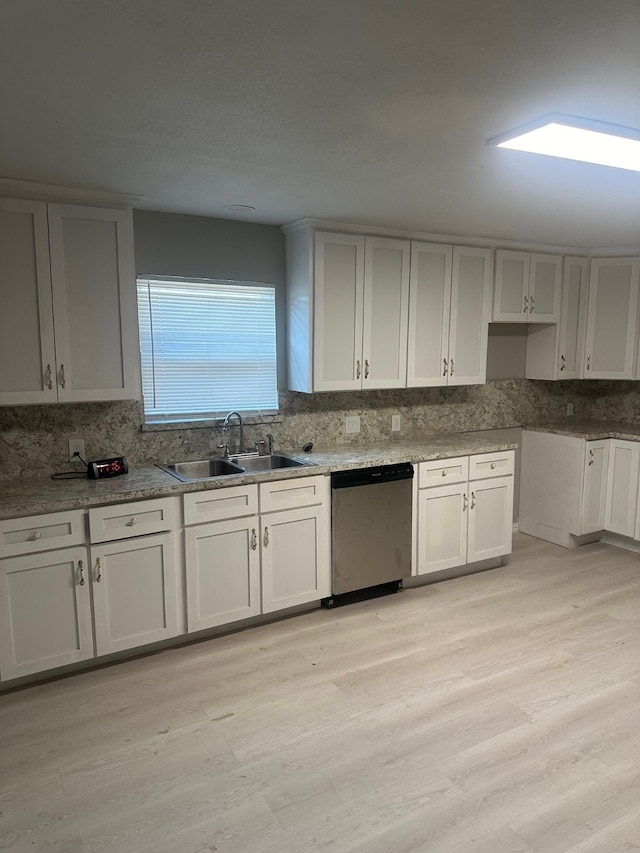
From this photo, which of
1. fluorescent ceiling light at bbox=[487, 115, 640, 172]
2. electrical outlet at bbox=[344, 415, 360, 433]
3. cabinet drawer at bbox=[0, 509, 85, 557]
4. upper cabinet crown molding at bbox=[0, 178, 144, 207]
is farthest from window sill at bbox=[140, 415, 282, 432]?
fluorescent ceiling light at bbox=[487, 115, 640, 172]

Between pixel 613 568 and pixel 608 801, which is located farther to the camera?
pixel 613 568

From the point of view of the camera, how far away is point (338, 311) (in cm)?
374

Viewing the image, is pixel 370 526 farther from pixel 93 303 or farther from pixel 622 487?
pixel 622 487

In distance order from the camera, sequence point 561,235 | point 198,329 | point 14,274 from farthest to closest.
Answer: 1. point 561,235
2. point 198,329
3. point 14,274

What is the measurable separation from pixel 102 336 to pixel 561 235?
319 centimetres

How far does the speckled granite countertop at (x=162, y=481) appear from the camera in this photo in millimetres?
2699

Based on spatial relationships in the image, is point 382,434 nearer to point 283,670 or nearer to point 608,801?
point 283,670

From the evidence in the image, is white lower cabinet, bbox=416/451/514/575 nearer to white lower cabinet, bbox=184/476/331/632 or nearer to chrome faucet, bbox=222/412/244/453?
white lower cabinet, bbox=184/476/331/632

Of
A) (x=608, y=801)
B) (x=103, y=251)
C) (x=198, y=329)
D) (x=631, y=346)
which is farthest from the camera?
(x=631, y=346)

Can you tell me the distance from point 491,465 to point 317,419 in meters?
1.27

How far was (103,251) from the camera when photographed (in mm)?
2990

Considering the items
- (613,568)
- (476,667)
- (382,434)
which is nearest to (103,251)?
(382,434)

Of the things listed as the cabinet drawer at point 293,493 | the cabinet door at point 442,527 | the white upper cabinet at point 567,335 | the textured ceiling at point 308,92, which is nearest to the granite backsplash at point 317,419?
the white upper cabinet at point 567,335

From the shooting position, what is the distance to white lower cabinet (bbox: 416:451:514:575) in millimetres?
3840
